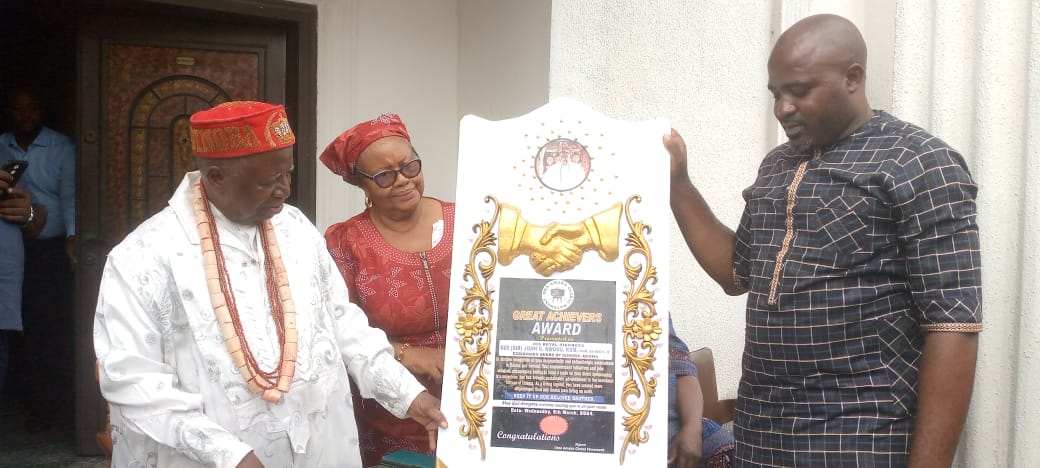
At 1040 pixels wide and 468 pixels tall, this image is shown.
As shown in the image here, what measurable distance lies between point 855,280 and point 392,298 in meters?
1.51

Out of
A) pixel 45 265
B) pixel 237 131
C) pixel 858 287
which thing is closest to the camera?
pixel 858 287

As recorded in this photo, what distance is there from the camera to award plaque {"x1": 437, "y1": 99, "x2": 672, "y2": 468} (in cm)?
218

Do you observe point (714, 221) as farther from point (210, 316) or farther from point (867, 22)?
point (210, 316)

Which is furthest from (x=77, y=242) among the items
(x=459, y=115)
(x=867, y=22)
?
(x=867, y=22)

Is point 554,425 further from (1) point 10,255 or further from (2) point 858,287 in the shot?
(1) point 10,255

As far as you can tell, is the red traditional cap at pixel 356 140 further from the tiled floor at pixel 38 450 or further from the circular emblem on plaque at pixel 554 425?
the tiled floor at pixel 38 450

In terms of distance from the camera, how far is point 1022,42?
2.30 m

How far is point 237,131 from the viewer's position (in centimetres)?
209

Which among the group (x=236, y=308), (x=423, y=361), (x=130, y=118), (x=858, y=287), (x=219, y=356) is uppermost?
(x=130, y=118)

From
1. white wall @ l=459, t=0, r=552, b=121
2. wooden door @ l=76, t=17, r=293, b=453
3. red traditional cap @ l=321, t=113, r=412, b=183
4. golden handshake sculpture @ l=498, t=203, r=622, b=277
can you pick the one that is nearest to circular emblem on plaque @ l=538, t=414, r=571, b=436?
golden handshake sculpture @ l=498, t=203, r=622, b=277

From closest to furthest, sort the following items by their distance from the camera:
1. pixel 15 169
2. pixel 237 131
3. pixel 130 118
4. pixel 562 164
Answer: pixel 237 131
pixel 562 164
pixel 15 169
pixel 130 118

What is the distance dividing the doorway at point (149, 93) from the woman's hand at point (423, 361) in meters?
2.70

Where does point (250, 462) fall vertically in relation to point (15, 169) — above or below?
below

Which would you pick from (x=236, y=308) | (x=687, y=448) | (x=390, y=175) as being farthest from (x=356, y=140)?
(x=687, y=448)
